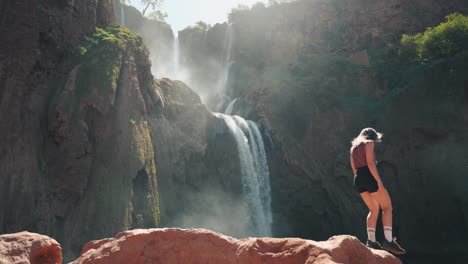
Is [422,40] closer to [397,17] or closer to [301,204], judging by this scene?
[397,17]

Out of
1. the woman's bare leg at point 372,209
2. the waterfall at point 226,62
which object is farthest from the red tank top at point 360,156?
the waterfall at point 226,62

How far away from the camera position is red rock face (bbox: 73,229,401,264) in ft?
15.5

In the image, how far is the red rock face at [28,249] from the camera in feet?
19.6

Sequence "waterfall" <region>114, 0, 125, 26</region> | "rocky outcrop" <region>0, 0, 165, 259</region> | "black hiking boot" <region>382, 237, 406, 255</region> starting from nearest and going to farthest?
"black hiking boot" <region>382, 237, 406, 255</region> → "rocky outcrop" <region>0, 0, 165, 259</region> → "waterfall" <region>114, 0, 125, 26</region>

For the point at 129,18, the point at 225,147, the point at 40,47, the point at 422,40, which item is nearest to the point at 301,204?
the point at 225,147

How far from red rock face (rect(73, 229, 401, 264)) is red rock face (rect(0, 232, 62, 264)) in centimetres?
129

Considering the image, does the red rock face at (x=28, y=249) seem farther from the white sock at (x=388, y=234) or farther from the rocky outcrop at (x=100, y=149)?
the rocky outcrop at (x=100, y=149)

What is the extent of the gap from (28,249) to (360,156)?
5.51 meters

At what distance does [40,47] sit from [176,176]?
10273 millimetres

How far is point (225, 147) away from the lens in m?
26.9

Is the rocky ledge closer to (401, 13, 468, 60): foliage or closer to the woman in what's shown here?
the woman

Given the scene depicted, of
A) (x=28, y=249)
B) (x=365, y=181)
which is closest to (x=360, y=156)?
(x=365, y=181)

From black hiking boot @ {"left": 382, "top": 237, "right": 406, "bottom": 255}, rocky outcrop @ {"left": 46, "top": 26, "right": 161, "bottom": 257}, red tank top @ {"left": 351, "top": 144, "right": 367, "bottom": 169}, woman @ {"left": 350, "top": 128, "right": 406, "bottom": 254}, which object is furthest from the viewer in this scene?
rocky outcrop @ {"left": 46, "top": 26, "right": 161, "bottom": 257}

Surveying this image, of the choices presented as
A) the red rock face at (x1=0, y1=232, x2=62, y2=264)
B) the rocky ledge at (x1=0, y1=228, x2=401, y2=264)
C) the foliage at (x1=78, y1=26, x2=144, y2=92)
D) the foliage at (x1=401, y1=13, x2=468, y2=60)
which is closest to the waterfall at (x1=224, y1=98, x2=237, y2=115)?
the foliage at (x1=401, y1=13, x2=468, y2=60)
